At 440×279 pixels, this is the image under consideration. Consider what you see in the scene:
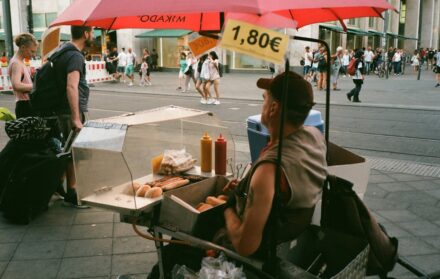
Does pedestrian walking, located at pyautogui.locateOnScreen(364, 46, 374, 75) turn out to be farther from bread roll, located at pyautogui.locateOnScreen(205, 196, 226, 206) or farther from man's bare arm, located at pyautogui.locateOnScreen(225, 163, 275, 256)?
man's bare arm, located at pyautogui.locateOnScreen(225, 163, 275, 256)

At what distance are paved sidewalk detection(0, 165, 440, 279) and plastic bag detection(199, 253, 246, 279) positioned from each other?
4.12ft

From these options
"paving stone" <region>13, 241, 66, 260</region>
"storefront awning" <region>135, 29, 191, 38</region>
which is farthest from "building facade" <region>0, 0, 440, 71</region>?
"paving stone" <region>13, 241, 66, 260</region>

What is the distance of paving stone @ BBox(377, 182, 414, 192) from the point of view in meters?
5.43

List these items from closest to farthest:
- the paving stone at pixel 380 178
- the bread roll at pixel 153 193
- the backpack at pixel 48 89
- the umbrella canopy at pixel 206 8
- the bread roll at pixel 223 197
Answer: the umbrella canopy at pixel 206 8
the bread roll at pixel 153 193
the bread roll at pixel 223 197
the backpack at pixel 48 89
the paving stone at pixel 380 178

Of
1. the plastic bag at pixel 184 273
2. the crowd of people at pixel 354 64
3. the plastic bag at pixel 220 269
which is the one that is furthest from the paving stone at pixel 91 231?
the crowd of people at pixel 354 64

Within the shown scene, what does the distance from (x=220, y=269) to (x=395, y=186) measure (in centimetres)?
386

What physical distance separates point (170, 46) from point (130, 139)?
25763mm

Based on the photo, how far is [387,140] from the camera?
8406 millimetres

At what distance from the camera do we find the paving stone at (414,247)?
376 cm

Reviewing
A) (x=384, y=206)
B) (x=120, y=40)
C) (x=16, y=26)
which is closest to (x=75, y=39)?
(x=384, y=206)

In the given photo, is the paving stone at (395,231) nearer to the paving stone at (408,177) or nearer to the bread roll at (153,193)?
the paving stone at (408,177)

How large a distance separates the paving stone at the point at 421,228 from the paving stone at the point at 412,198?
0.61 m

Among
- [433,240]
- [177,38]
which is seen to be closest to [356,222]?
[433,240]

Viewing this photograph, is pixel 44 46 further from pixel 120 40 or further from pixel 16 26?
pixel 16 26
